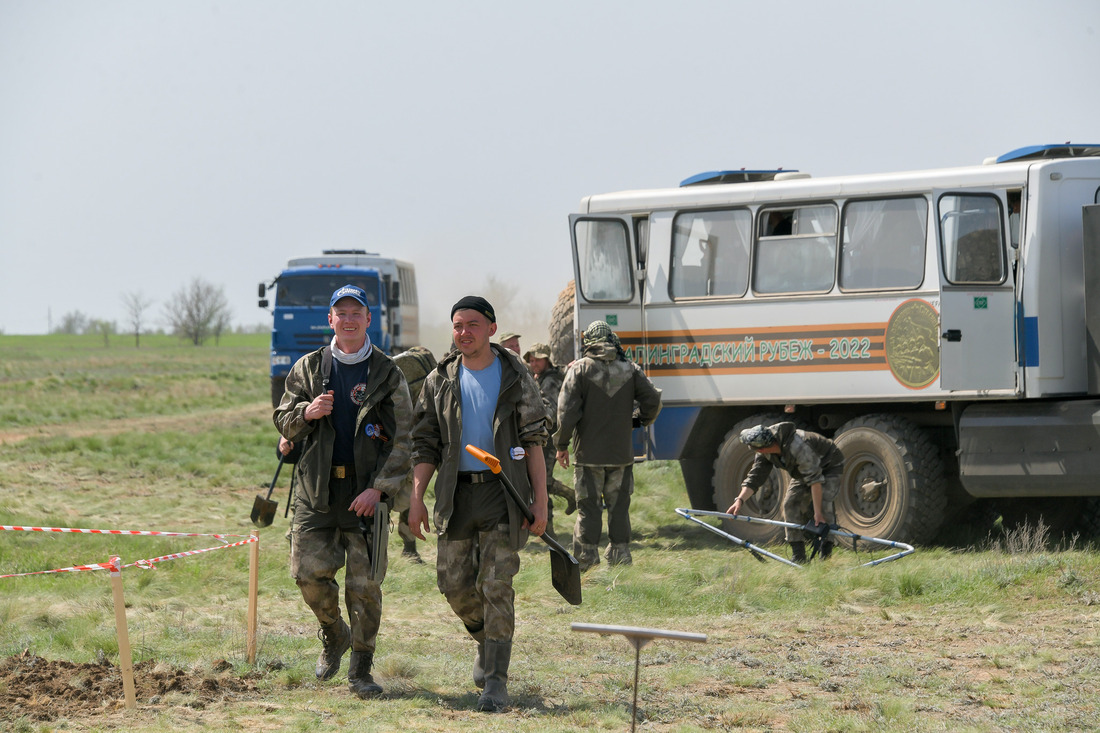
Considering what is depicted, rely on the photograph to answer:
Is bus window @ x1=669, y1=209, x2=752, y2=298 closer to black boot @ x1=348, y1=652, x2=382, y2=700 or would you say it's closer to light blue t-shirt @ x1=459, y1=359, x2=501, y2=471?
light blue t-shirt @ x1=459, y1=359, x2=501, y2=471

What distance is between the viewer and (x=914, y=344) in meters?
11.1

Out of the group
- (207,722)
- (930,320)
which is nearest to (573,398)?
(930,320)

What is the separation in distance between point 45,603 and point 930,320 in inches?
285

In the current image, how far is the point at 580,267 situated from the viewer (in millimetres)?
12695

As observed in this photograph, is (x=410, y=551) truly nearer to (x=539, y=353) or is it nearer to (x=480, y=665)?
(x=539, y=353)

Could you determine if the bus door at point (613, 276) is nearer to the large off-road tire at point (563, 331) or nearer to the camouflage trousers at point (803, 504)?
the camouflage trousers at point (803, 504)

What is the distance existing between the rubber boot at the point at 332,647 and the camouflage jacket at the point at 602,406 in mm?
4074

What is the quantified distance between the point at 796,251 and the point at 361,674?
6677 mm

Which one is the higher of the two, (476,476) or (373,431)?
(373,431)

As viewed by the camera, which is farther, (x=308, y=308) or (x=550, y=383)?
(x=308, y=308)

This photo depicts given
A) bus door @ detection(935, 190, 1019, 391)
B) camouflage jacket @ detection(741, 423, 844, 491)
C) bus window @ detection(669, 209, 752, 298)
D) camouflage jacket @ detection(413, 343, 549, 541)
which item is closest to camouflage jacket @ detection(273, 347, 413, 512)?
camouflage jacket @ detection(413, 343, 549, 541)

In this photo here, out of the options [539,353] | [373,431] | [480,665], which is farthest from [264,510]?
[539,353]

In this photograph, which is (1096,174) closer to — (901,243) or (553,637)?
(901,243)

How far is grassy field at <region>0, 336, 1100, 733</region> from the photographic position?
6.07 metres
